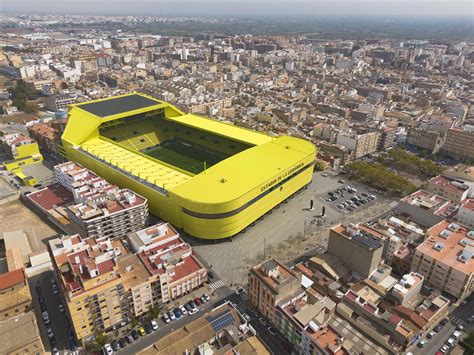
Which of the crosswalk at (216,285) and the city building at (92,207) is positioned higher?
the city building at (92,207)

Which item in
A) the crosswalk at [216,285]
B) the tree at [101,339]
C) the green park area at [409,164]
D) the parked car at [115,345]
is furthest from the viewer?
the green park area at [409,164]

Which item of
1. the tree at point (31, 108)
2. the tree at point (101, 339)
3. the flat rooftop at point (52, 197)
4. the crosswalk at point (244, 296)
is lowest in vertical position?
the crosswalk at point (244, 296)

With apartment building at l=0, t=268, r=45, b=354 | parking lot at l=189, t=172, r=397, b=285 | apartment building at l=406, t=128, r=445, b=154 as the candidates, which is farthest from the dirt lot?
apartment building at l=406, t=128, r=445, b=154

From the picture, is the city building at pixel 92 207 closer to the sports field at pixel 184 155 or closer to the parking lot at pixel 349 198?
Result: the sports field at pixel 184 155

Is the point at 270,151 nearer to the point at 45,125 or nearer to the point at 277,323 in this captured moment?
the point at 277,323

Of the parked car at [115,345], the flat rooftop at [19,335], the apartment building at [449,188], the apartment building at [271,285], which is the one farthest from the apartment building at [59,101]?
the apartment building at [449,188]

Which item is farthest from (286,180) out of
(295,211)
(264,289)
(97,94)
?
(97,94)
